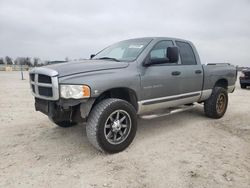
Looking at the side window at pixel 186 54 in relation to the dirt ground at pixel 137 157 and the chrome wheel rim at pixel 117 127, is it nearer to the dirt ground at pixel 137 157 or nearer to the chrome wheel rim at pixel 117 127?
the dirt ground at pixel 137 157

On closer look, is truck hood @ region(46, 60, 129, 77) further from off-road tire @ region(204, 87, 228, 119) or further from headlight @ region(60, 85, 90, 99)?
off-road tire @ region(204, 87, 228, 119)

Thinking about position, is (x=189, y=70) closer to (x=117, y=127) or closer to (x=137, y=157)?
(x=117, y=127)

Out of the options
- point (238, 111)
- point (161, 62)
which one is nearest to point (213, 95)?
point (238, 111)

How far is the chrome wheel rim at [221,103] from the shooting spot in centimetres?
646

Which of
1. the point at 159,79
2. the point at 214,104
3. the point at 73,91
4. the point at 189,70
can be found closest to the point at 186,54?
the point at 189,70

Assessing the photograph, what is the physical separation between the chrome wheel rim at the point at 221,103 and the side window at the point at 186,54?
1.31 meters

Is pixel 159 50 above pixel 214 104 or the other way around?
above

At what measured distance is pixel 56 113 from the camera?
396 centimetres

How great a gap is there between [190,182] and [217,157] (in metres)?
0.98

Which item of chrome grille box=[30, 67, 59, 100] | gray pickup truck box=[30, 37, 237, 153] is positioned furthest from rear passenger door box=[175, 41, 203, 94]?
chrome grille box=[30, 67, 59, 100]

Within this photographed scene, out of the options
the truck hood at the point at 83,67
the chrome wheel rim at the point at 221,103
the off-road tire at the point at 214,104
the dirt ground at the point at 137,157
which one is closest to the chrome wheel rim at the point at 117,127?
the dirt ground at the point at 137,157

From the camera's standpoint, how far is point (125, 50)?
507 cm

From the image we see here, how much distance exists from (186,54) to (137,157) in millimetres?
2818

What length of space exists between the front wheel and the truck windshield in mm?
985
